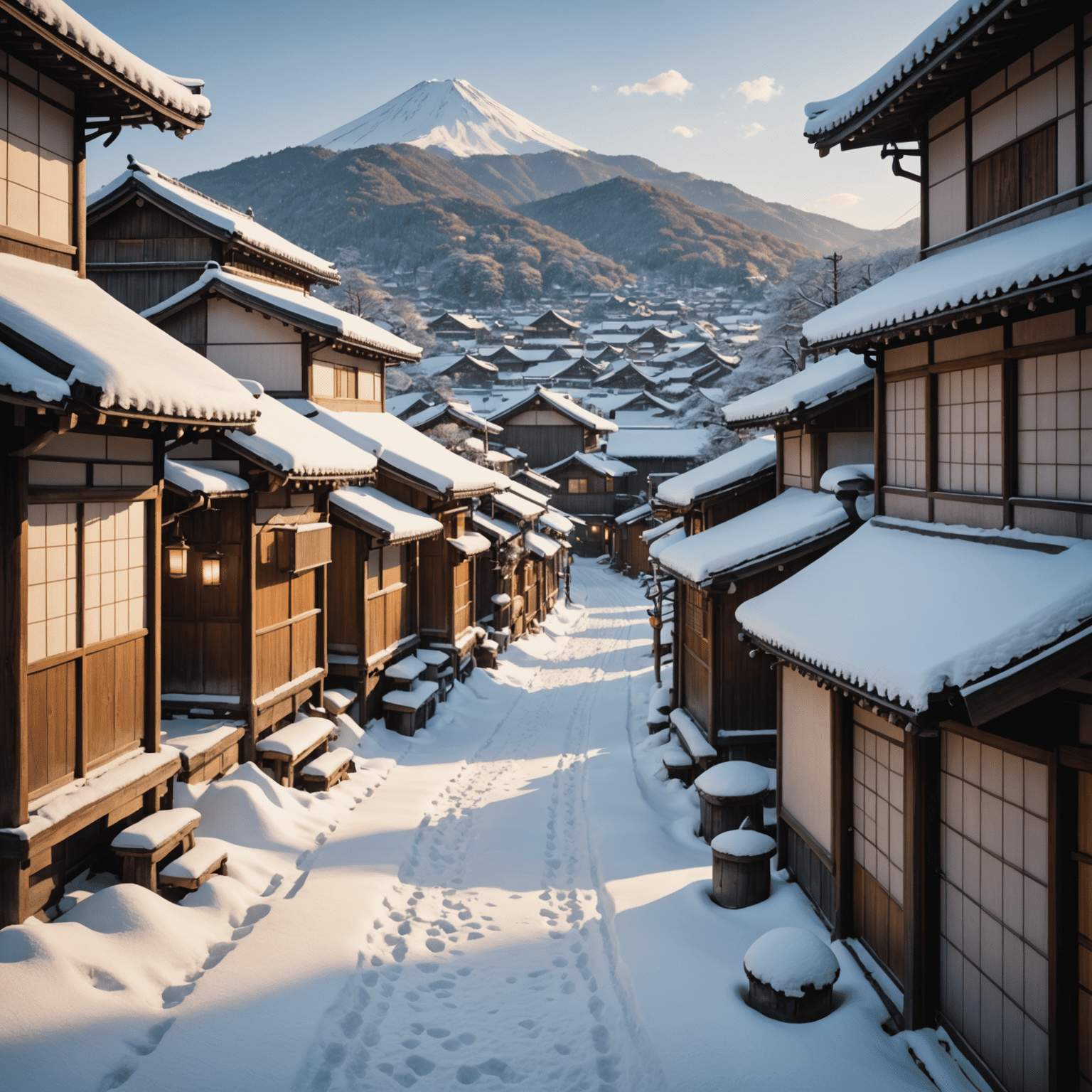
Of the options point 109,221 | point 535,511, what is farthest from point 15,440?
point 535,511

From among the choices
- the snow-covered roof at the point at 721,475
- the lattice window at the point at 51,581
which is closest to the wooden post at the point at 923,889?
the lattice window at the point at 51,581

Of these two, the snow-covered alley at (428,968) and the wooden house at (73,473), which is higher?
the wooden house at (73,473)

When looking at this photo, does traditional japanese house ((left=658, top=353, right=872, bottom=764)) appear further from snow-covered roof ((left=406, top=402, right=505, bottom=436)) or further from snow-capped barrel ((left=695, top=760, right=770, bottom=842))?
snow-covered roof ((left=406, top=402, right=505, bottom=436))

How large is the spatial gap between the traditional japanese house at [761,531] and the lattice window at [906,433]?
5.08 ft

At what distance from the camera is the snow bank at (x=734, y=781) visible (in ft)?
33.1

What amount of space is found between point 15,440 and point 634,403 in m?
67.8

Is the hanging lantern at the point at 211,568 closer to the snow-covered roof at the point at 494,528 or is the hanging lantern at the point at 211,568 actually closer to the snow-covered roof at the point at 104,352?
the snow-covered roof at the point at 104,352

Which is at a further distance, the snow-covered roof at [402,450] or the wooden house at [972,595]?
the snow-covered roof at [402,450]

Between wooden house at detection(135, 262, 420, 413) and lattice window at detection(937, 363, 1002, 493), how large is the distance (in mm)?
12133

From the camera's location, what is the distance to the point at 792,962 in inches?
254

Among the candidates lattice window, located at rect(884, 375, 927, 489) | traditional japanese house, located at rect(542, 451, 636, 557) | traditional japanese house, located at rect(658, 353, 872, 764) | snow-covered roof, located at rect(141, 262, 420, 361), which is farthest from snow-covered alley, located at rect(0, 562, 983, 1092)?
traditional japanese house, located at rect(542, 451, 636, 557)

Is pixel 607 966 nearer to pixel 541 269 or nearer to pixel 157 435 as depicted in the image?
pixel 157 435

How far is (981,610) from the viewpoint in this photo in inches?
218

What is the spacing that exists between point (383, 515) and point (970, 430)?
10919mm
